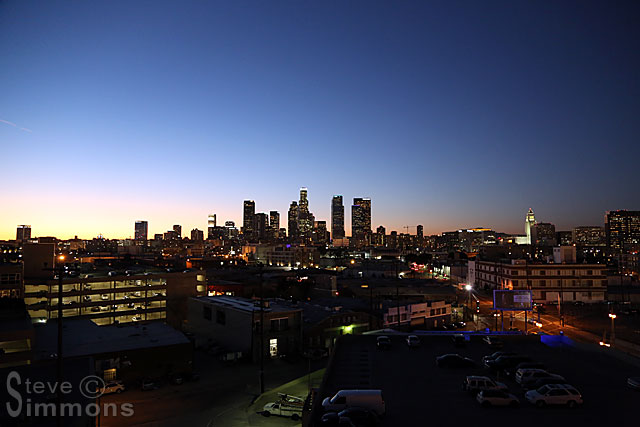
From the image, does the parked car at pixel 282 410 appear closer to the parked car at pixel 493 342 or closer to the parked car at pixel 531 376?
the parked car at pixel 493 342

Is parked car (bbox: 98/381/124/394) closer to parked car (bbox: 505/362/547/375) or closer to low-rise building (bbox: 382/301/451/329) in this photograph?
parked car (bbox: 505/362/547/375)

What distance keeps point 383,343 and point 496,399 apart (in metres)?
8.49

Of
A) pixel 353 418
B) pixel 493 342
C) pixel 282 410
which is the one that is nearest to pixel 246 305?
pixel 282 410

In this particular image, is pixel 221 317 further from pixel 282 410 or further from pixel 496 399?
pixel 496 399

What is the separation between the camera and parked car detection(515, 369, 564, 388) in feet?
45.5

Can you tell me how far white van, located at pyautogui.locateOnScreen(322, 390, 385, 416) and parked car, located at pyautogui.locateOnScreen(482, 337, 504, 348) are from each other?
11352 mm

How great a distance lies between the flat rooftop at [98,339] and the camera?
27.9 metres

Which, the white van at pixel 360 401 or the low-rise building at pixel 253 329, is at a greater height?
the white van at pixel 360 401

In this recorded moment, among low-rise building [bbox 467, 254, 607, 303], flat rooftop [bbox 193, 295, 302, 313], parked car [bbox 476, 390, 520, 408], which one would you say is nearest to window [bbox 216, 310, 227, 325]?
flat rooftop [bbox 193, 295, 302, 313]

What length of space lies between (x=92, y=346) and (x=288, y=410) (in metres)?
16.5

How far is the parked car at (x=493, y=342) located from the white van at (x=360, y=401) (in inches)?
447

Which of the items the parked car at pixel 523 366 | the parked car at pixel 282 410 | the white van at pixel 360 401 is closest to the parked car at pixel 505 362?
the parked car at pixel 523 366

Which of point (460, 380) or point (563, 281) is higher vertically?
point (460, 380)

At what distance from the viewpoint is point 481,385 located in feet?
43.6
